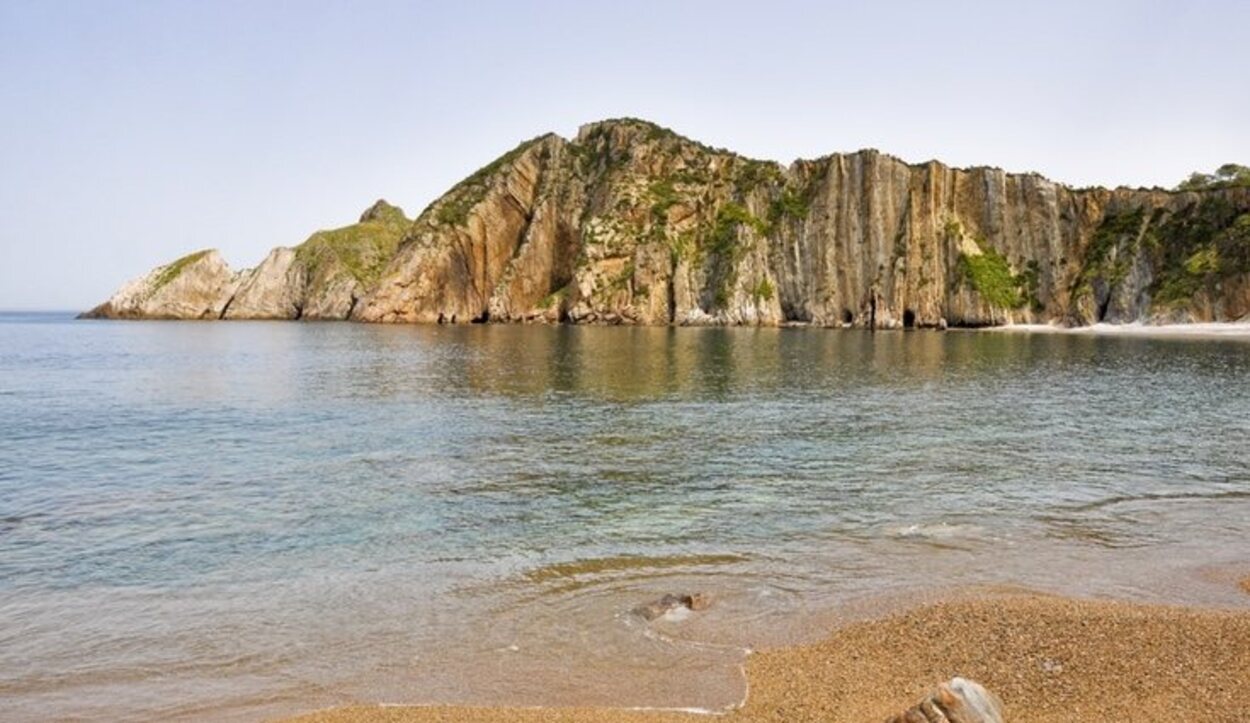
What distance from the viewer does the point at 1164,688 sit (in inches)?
484

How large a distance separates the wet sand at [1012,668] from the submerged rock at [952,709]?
1.74 meters

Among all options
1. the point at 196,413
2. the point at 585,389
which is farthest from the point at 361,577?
the point at 585,389

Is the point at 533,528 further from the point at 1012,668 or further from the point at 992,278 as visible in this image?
the point at 992,278

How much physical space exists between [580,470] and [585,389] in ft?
83.5

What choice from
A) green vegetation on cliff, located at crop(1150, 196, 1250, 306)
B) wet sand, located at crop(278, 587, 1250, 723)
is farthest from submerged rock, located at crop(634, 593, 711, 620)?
green vegetation on cliff, located at crop(1150, 196, 1250, 306)

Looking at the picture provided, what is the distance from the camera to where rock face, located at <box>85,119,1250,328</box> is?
15312 cm

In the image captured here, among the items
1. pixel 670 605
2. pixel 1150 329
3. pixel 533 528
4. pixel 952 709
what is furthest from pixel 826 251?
pixel 952 709

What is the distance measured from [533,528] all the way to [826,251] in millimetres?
155544

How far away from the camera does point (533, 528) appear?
22.8 m

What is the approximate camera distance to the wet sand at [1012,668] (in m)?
11.9

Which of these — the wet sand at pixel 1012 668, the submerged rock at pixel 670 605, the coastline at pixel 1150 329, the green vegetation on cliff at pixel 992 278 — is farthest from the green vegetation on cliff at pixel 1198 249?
the submerged rock at pixel 670 605

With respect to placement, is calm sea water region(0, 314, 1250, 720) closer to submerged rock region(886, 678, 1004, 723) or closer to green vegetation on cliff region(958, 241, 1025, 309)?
submerged rock region(886, 678, 1004, 723)

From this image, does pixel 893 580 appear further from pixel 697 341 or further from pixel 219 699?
pixel 697 341

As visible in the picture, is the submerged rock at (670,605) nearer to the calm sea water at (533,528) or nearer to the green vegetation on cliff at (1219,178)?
the calm sea water at (533,528)
